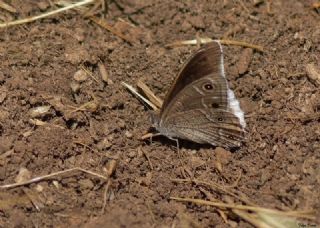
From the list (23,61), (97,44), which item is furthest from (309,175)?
(23,61)

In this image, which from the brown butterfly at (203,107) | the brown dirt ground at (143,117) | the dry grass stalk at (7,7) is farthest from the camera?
the dry grass stalk at (7,7)

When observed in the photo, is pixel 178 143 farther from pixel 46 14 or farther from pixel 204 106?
pixel 46 14

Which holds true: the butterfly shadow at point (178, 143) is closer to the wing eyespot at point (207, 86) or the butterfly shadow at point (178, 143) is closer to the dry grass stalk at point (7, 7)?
the wing eyespot at point (207, 86)

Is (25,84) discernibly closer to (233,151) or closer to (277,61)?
(233,151)

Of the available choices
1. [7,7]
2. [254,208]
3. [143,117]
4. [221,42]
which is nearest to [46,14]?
[7,7]

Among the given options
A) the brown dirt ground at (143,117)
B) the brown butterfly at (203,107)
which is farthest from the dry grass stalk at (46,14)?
the brown butterfly at (203,107)

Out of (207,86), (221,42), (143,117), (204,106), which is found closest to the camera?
(207,86)

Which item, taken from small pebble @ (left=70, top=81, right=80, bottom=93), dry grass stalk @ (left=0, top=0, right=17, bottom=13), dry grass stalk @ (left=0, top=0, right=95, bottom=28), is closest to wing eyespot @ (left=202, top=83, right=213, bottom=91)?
small pebble @ (left=70, top=81, right=80, bottom=93)

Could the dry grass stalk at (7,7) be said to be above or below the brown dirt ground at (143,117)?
above
